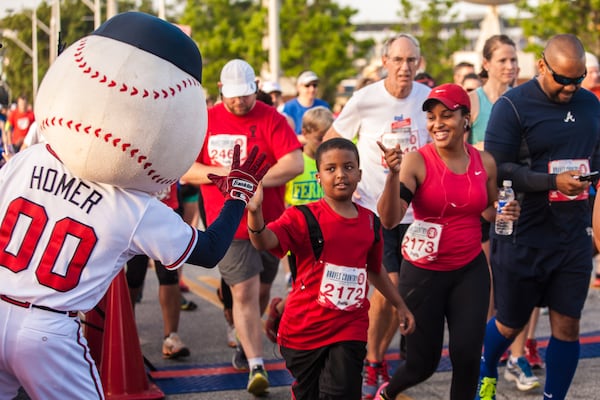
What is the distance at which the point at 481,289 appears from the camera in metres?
5.15

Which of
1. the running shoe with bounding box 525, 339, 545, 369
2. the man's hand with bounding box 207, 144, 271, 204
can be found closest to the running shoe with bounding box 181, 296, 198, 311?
the running shoe with bounding box 525, 339, 545, 369

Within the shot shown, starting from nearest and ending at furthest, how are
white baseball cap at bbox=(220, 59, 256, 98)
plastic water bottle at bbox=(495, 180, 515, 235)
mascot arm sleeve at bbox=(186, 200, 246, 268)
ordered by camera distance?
mascot arm sleeve at bbox=(186, 200, 246, 268) → plastic water bottle at bbox=(495, 180, 515, 235) → white baseball cap at bbox=(220, 59, 256, 98)

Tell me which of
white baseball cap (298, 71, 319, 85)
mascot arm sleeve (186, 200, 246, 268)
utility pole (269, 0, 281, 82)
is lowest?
mascot arm sleeve (186, 200, 246, 268)

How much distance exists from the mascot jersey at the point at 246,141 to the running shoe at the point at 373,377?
1.28 meters

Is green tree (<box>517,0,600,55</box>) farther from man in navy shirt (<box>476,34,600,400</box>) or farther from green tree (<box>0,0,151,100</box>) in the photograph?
man in navy shirt (<box>476,34,600,400</box>)

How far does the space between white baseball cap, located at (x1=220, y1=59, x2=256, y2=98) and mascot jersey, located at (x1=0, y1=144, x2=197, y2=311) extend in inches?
125

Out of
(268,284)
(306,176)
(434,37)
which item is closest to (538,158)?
(268,284)

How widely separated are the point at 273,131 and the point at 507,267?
2.03m

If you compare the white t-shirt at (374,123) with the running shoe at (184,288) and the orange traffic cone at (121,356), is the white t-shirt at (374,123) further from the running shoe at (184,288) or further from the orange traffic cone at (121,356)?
the running shoe at (184,288)

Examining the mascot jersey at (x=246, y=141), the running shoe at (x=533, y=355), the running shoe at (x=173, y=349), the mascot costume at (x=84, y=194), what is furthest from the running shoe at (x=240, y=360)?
the mascot costume at (x=84, y=194)

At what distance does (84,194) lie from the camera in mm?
3484

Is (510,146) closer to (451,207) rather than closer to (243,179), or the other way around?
(451,207)

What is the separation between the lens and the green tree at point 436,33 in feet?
149

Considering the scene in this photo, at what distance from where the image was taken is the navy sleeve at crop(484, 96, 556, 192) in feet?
17.8
